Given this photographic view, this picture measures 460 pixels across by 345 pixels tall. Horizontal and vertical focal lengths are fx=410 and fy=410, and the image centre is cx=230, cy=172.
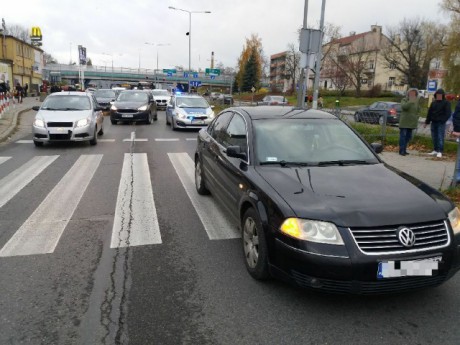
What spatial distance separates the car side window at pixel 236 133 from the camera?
4898mm

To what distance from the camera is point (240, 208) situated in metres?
4.23

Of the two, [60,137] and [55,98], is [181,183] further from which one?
[55,98]

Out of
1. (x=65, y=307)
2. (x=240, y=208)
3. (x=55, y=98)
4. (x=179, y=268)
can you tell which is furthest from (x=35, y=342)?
(x=55, y=98)

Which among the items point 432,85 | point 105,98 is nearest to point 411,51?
point 432,85

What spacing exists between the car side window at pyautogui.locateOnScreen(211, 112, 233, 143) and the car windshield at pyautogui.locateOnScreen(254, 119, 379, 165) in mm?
929

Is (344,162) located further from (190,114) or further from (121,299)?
(190,114)

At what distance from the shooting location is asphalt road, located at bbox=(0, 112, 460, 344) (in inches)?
120

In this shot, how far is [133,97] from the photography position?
66.9 ft

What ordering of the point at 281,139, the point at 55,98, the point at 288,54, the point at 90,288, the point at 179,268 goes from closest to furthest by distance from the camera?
the point at 90,288
the point at 179,268
the point at 281,139
the point at 55,98
the point at 288,54

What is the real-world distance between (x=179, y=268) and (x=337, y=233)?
1.71 m

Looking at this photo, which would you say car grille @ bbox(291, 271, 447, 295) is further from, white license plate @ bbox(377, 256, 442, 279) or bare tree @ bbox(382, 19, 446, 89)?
bare tree @ bbox(382, 19, 446, 89)

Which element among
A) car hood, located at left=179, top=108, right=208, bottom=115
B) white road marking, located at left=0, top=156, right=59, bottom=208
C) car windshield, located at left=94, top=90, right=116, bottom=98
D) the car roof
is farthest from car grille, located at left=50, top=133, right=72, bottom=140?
car windshield, located at left=94, top=90, right=116, bottom=98

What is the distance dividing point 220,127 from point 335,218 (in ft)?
10.6

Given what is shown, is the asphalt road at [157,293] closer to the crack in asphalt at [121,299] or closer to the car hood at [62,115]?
the crack in asphalt at [121,299]
